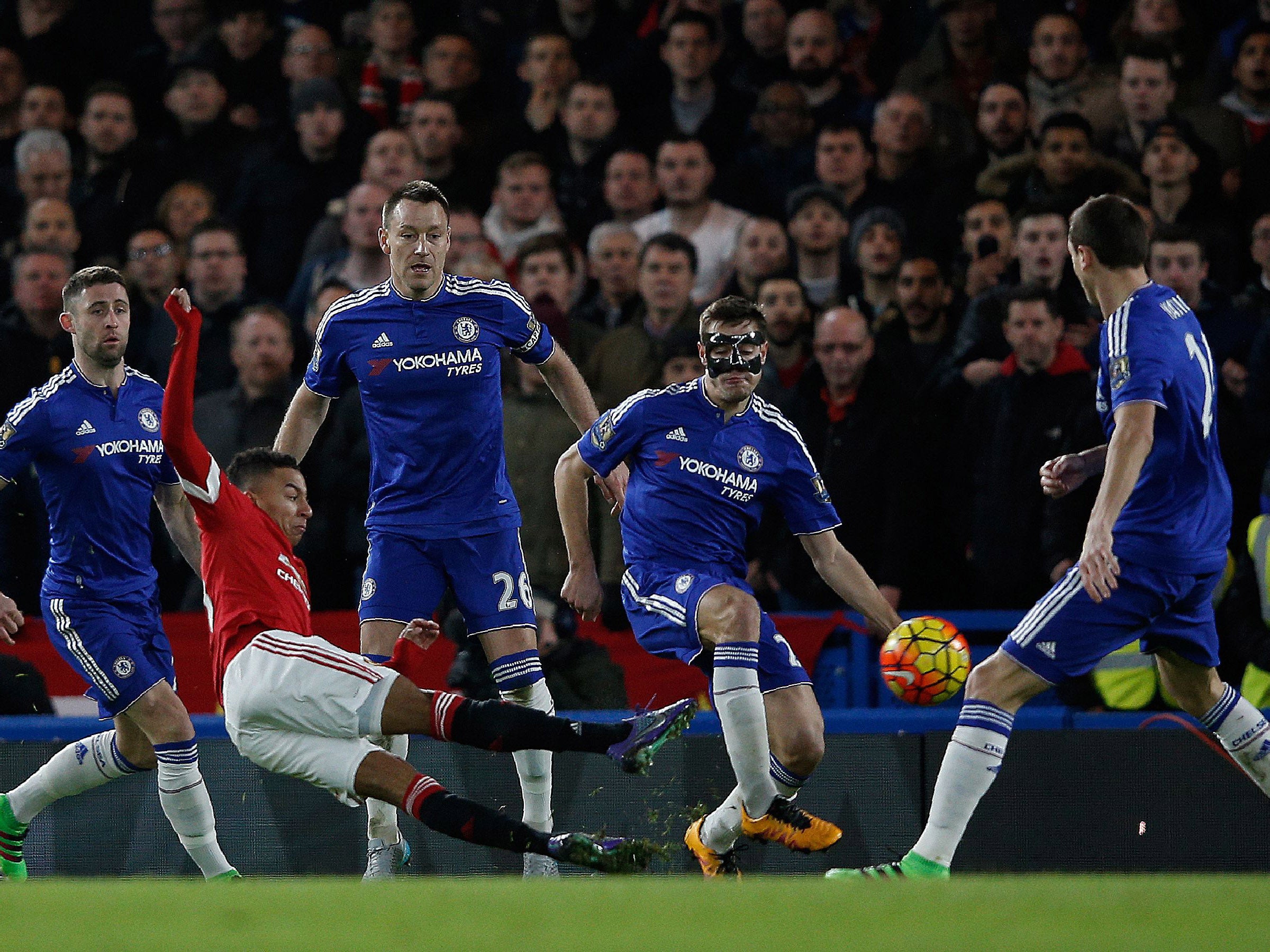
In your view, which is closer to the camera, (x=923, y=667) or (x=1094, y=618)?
(x=1094, y=618)

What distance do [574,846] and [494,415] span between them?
2237 millimetres

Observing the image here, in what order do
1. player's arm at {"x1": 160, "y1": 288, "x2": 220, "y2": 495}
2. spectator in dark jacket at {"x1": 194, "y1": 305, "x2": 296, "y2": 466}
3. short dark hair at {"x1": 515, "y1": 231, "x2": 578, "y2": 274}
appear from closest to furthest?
player's arm at {"x1": 160, "y1": 288, "x2": 220, "y2": 495}
spectator in dark jacket at {"x1": 194, "y1": 305, "x2": 296, "y2": 466}
short dark hair at {"x1": 515, "y1": 231, "x2": 578, "y2": 274}

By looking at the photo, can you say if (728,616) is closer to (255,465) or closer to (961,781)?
(961,781)

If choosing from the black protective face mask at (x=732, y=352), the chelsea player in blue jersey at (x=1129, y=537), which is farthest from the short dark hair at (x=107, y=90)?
the chelsea player in blue jersey at (x=1129, y=537)

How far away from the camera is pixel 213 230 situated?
10.6m

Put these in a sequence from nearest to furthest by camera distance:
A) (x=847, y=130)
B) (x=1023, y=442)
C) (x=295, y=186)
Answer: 1. (x=1023, y=442)
2. (x=847, y=130)
3. (x=295, y=186)

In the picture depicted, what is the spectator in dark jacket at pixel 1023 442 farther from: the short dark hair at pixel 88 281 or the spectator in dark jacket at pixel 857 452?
the short dark hair at pixel 88 281

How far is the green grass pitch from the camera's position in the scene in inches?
142

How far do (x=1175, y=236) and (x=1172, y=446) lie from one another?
135 inches

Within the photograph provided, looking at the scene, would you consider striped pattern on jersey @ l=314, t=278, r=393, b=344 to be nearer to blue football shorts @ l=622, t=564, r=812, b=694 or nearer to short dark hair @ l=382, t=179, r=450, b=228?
short dark hair @ l=382, t=179, r=450, b=228

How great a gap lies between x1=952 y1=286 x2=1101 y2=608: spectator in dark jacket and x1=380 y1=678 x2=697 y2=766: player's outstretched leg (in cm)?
332

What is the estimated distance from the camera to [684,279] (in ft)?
32.0

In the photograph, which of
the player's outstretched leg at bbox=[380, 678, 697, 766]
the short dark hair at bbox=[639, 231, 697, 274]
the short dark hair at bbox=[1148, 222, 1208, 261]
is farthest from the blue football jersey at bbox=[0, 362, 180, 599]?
the short dark hair at bbox=[1148, 222, 1208, 261]

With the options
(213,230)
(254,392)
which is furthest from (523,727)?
(213,230)
